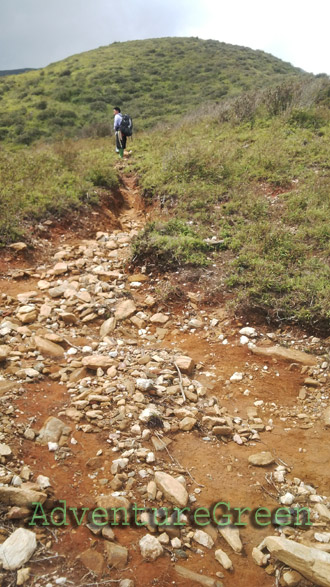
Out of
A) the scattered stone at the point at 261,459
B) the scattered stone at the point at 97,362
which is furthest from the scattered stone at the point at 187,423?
the scattered stone at the point at 97,362

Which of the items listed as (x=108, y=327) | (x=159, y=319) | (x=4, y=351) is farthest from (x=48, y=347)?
(x=159, y=319)

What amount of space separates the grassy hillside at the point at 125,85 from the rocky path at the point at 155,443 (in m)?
13.1

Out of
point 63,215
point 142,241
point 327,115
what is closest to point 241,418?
point 142,241

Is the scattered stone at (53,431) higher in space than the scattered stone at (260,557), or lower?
higher

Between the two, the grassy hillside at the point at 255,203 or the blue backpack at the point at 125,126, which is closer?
the grassy hillside at the point at 255,203

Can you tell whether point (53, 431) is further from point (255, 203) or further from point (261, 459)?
point (255, 203)

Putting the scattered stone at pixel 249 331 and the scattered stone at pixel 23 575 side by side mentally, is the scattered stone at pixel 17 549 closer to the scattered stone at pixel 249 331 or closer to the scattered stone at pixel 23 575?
the scattered stone at pixel 23 575

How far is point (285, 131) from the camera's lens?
9.77 m

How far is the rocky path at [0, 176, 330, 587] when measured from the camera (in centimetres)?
197

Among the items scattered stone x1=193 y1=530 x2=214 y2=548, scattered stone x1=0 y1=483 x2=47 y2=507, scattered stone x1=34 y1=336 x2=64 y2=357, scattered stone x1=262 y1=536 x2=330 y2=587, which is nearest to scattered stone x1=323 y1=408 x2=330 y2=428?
scattered stone x1=262 y1=536 x2=330 y2=587

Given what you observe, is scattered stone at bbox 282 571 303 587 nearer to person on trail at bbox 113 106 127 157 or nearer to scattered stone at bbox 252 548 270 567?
scattered stone at bbox 252 548 270 567

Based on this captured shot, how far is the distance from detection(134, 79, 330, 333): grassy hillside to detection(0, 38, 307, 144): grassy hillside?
765 centimetres

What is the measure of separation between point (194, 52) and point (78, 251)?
40626mm

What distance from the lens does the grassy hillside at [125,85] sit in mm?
21875
